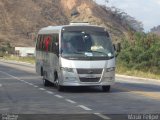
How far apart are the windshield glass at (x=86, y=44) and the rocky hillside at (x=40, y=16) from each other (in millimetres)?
97516

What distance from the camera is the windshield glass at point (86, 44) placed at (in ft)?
79.0

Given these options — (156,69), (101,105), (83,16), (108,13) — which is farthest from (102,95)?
(108,13)

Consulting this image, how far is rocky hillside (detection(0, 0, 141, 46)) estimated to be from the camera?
12594 cm

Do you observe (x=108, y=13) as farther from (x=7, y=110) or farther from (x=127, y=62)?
(x=7, y=110)

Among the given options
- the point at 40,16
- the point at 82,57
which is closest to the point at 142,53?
the point at 82,57

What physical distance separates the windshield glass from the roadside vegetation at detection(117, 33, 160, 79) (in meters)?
25.4

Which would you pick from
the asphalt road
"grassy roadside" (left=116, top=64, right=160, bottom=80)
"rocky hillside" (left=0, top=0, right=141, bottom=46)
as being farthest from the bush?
"rocky hillside" (left=0, top=0, right=141, bottom=46)

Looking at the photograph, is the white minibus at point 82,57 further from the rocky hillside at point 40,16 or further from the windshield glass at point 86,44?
the rocky hillside at point 40,16

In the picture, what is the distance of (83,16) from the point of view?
130500 mm

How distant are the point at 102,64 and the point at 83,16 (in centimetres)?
10715

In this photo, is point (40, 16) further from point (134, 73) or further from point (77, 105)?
point (77, 105)

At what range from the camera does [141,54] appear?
170 feet

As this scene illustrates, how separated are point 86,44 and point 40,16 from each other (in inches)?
4280

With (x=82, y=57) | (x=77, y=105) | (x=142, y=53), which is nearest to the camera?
(x=77, y=105)
